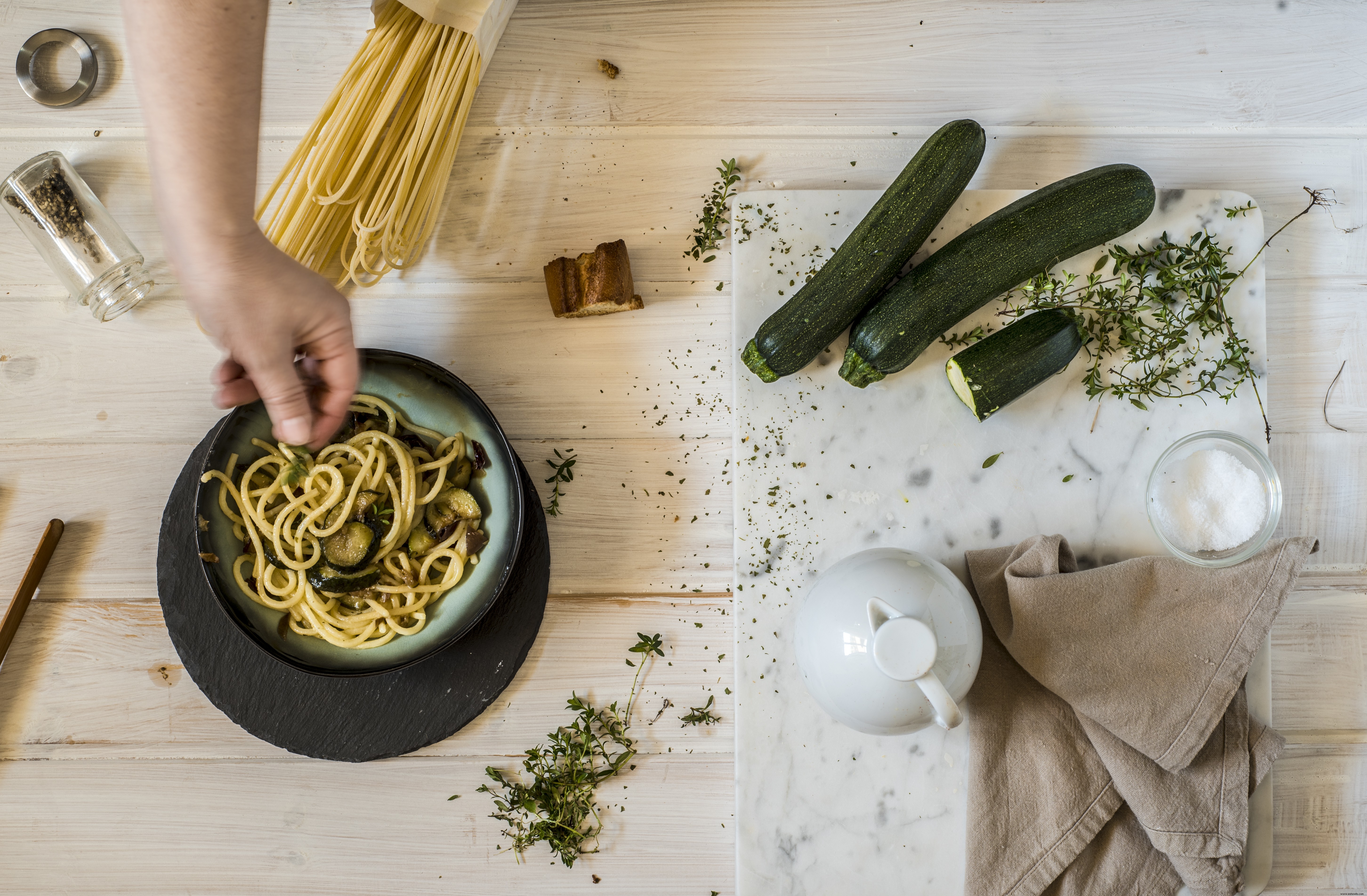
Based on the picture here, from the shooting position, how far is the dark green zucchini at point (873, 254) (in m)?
1.42

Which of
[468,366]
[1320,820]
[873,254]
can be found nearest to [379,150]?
[468,366]

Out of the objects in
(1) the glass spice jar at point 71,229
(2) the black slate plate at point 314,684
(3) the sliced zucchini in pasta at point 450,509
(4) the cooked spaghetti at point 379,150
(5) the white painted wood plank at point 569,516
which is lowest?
(2) the black slate plate at point 314,684

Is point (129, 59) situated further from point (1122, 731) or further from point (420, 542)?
point (1122, 731)

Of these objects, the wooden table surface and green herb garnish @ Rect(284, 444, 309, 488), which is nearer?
green herb garnish @ Rect(284, 444, 309, 488)

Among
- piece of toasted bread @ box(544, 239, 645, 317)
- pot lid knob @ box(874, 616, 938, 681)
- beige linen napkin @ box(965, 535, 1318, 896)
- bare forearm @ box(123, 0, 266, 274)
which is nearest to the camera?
bare forearm @ box(123, 0, 266, 274)

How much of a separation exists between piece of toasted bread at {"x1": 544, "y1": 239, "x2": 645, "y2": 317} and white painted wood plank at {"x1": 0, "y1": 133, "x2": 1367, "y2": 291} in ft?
0.18

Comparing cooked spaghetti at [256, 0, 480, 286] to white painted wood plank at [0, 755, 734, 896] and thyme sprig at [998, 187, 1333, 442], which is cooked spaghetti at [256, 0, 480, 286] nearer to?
white painted wood plank at [0, 755, 734, 896]

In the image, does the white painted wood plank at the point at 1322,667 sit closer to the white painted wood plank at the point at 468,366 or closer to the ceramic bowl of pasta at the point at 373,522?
the white painted wood plank at the point at 468,366

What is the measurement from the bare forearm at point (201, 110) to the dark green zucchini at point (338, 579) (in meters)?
0.59

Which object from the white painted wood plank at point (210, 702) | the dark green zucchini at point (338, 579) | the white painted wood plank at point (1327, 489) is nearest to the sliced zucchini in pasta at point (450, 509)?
the dark green zucchini at point (338, 579)

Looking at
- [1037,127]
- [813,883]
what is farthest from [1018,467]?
[813,883]

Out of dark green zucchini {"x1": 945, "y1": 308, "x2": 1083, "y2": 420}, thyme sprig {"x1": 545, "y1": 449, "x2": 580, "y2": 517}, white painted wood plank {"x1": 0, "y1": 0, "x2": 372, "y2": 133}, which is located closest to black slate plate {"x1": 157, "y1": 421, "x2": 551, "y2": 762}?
thyme sprig {"x1": 545, "y1": 449, "x2": 580, "y2": 517}

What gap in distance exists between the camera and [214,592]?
1341 mm

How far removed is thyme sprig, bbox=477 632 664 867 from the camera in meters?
1.50
